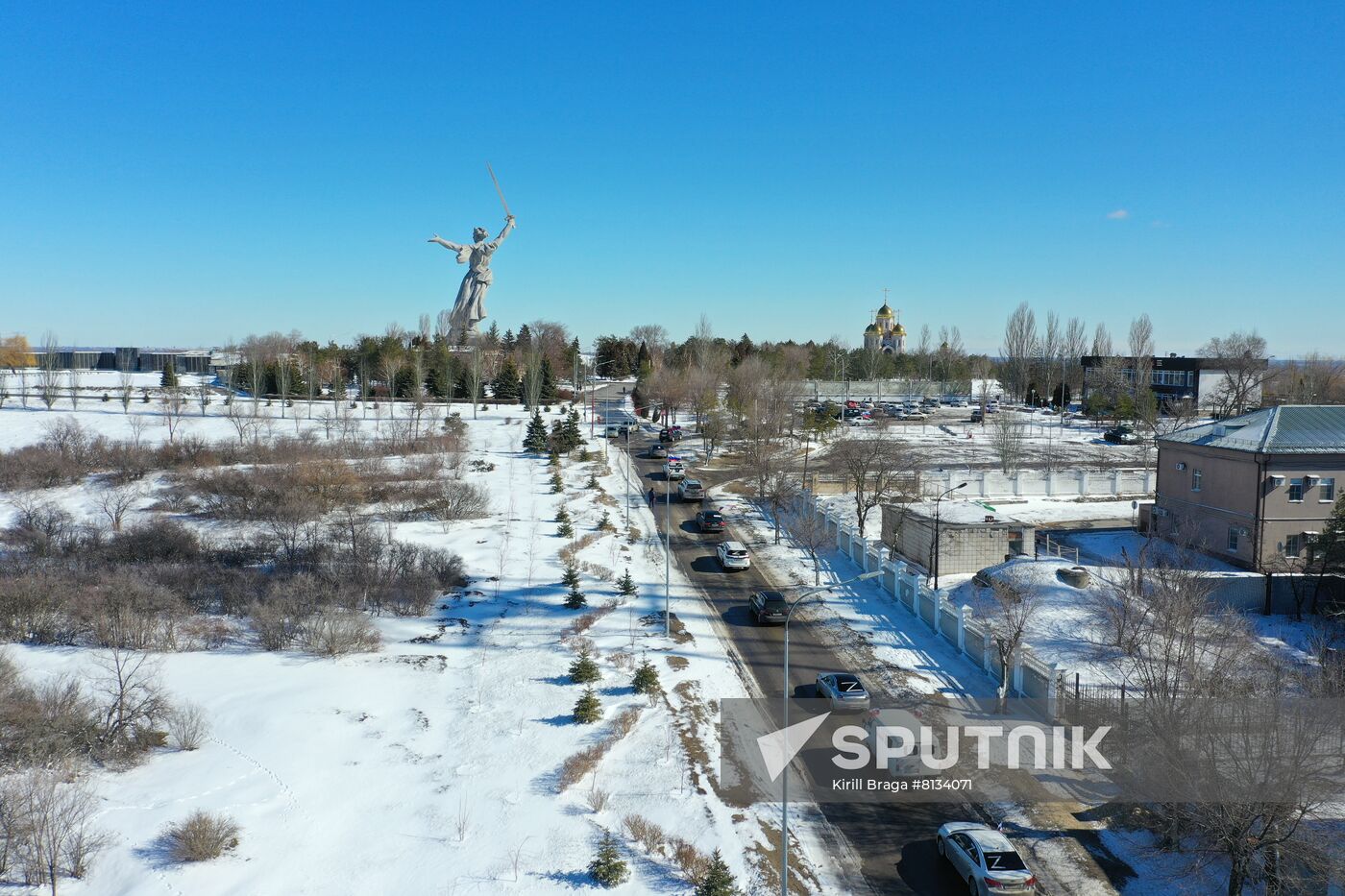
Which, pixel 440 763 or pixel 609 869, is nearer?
pixel 609 869

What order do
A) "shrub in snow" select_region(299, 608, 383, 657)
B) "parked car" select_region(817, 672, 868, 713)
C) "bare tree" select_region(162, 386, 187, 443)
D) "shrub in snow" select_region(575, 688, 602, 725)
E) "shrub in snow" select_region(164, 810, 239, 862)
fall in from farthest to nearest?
"bare tree" select_region(162, 386, 187, 443)
"shrub in snow" select_region(299, 608, 383, 657)
"parked car" select_region(817, 672, 868, 713)
"shrub in snow" select_region(575, 688, 602, 725)
"shrub in snow" select_region(164, 810, 239, 862)

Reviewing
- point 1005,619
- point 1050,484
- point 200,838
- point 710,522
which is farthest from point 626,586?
point 1050,484

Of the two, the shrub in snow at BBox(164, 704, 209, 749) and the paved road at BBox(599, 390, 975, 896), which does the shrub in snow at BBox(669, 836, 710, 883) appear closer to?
the paved road at BBox(599, 390, 975, 896)

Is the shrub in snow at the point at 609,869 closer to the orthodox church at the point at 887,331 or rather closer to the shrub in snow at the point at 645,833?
the shrub in snow at the point at 645,833

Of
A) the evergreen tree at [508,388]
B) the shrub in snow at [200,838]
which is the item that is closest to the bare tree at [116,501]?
the shrub in snow at [200,838]

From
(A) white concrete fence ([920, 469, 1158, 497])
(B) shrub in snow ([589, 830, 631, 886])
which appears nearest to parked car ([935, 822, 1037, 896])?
(B) shrub in snow ([589, 830, 631, 886])

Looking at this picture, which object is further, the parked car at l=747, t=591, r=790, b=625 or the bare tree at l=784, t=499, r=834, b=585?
the bare tree at l=784, t=499, r=834, b=585

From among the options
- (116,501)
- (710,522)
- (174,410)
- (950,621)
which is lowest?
(950,621)

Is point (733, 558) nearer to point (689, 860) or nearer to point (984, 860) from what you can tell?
point (689, 860)
